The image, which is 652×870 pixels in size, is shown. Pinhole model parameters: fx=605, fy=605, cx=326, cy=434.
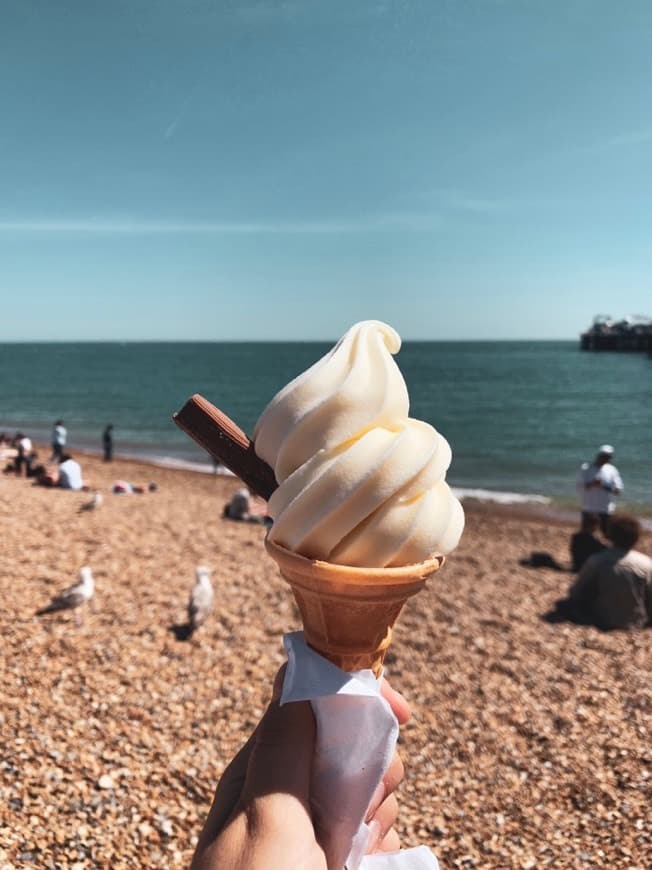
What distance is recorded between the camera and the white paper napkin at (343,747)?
1.73 m

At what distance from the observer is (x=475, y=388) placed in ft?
240

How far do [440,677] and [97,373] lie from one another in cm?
10286

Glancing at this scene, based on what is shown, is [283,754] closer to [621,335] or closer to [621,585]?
[621,585]

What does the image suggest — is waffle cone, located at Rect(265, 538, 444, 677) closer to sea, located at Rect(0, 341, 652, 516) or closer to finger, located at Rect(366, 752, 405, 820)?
finger, located at Rect(366, 752, 405, 820)

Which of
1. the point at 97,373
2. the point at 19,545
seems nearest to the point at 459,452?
the point at 19,545

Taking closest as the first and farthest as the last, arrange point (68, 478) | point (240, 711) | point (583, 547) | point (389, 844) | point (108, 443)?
point (389, 844), point (240, 711), point (583, 547), point (68, 478), point (108, 443)

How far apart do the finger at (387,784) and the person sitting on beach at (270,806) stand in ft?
0.08

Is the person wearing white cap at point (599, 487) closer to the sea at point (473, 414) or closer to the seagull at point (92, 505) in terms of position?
the seagull at point (92, 505)

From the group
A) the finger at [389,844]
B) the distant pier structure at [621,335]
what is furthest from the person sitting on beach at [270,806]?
the distant pier structure at [621,335]

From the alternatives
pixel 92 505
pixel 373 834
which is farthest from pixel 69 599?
pixel 92 505

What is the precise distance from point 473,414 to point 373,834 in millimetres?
48139

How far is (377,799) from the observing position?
1913 millimetres

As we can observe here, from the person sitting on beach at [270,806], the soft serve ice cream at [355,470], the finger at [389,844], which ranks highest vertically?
the soft serve ice cream at [355,470]

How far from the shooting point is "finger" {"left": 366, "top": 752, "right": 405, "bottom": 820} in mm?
1901
